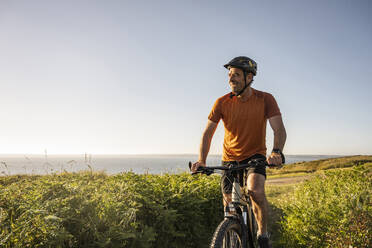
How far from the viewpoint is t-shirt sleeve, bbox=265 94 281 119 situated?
3676 millimetres

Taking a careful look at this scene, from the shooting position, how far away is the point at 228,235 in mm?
3016

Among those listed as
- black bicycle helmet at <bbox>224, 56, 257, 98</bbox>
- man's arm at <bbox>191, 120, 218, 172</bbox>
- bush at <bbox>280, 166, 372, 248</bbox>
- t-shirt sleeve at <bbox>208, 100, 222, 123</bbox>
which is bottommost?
bush at <bbox>280, 166, 372, 248</bbox>

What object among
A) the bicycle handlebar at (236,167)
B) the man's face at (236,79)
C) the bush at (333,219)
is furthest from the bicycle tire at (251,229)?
the man's face at (236,79)

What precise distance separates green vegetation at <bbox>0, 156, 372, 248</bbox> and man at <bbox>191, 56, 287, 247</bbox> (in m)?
1.12

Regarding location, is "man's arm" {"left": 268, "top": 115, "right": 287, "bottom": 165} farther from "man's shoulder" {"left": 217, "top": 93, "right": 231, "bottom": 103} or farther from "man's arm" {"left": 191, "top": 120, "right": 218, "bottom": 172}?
"man's arm" {"left": 191, "top": 120, "right": 218, "bottom": 172}

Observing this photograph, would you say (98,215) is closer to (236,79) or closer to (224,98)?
(224,98)

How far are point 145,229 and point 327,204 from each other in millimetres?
3150

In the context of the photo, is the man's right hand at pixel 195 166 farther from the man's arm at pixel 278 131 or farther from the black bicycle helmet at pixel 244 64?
the black bicycle helmet at pixel 244 64

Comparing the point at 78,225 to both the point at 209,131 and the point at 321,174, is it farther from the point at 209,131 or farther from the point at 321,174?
the point at 321,174

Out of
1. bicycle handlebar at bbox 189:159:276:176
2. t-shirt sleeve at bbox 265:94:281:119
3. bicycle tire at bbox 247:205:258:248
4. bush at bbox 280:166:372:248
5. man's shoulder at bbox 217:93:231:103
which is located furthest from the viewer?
man's shoulder at bbox 217:93:231:103

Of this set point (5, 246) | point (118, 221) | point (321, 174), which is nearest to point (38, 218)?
point (5, 246)

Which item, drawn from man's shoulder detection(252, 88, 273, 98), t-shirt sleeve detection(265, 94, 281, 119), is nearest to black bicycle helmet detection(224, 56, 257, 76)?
man's shoulder detection(252, 88, 273, 98)

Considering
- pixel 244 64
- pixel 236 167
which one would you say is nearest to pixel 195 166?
pixel 236 167

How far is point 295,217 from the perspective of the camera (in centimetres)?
514
